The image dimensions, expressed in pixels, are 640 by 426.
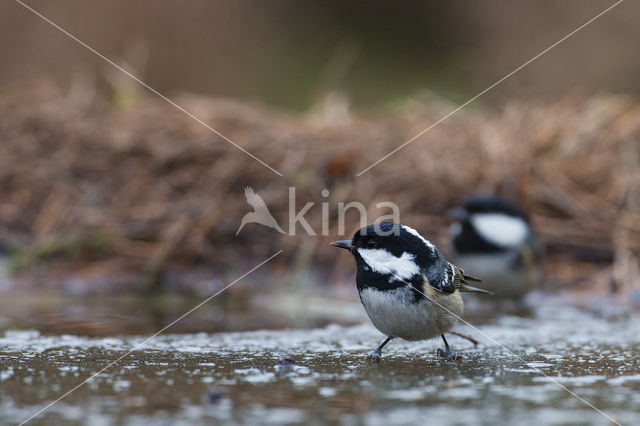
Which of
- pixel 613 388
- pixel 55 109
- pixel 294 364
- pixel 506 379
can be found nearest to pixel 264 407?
pixel 294 364

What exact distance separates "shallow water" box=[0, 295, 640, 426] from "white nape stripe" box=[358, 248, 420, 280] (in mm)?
333

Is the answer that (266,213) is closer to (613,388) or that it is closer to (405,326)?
(405,326)

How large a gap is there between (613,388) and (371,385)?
722 mm

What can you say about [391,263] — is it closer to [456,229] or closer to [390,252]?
[390,252]

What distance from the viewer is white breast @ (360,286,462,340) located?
311 cm

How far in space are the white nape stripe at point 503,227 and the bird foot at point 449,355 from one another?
7.69 ft

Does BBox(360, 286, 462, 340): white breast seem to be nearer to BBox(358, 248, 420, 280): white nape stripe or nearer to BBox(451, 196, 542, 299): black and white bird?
BBox(358, 248, 420, 280): white nape stripe

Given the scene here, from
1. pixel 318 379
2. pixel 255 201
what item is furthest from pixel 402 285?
pixel 255 201

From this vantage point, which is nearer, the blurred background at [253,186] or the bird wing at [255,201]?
the blurred background at [253,186]

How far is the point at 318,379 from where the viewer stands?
8.25ft

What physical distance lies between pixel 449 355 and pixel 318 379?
79cm

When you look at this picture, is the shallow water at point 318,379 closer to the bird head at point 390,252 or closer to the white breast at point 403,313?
the white breast at point 403,313

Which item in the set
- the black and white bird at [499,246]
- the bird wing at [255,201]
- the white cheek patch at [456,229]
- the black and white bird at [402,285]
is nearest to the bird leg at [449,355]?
the black and white bird at [402,285]

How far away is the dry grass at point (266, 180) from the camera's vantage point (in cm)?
573
